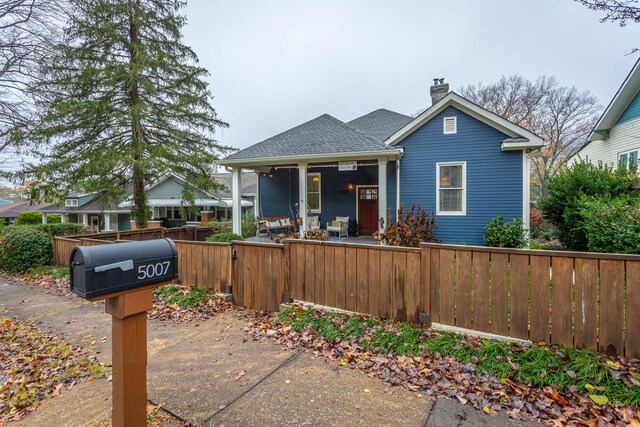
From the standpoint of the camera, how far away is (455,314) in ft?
12.6

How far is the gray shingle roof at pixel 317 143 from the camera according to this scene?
9.85 meters

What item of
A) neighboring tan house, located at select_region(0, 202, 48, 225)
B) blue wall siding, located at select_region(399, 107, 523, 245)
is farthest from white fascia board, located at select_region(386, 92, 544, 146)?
neighboring tan house, located at select_region(0, 202, 48, 225)

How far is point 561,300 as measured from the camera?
10.9ft

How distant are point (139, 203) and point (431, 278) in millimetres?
12483

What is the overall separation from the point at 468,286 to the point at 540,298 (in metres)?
0.75

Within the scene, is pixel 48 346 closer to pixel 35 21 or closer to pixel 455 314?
pixel 455 314

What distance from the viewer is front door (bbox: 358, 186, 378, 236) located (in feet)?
41.0

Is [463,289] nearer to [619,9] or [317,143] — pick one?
[619,9]

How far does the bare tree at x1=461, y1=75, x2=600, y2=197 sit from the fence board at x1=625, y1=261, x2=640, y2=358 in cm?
2623

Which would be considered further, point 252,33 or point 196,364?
point 252,33

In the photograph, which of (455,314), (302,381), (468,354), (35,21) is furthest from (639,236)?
(35,21)

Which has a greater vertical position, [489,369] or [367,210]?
[367,210]

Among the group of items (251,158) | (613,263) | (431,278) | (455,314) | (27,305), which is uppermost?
(251,158)

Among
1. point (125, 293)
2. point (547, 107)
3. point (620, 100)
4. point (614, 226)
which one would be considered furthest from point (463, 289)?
point (547, 107)
